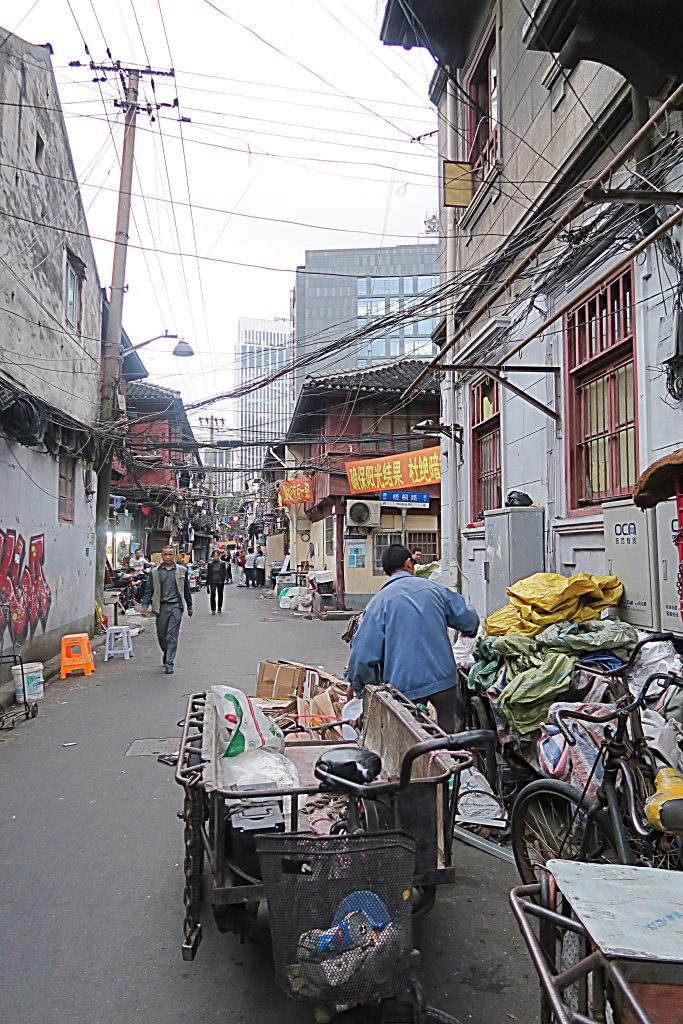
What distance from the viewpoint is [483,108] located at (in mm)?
10117

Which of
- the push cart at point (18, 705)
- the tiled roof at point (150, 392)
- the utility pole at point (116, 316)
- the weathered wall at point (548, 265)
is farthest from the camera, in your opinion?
the tiled roof at point (150, 392)

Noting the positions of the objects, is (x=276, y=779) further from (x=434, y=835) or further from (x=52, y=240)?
(x=52, y=240)

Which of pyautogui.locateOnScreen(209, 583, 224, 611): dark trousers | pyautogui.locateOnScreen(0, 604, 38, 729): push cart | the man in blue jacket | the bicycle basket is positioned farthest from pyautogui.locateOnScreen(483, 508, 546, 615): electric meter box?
pyautogui.locateOnScreen(209, 583, 224, 611): dark trousers

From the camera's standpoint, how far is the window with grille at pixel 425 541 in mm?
22453

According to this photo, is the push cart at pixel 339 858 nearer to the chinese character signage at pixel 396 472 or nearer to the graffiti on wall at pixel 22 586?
the graffiti on wall at pixel 22 586

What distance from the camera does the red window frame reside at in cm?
932

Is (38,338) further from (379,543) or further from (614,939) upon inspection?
(379,543)

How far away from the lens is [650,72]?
5.20 metres

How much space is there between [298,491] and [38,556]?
50.3 ft

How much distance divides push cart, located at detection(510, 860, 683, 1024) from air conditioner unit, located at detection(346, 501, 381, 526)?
780 inches

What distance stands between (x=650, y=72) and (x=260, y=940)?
6.14 m

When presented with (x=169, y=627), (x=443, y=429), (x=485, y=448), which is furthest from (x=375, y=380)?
(x=169, y=627)

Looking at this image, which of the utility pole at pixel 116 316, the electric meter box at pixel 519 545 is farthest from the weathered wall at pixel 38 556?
the electric meter box at pixel 519 545

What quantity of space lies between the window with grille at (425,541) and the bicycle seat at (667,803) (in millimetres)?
19044
